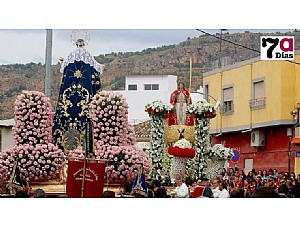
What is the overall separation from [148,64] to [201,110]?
197 cm

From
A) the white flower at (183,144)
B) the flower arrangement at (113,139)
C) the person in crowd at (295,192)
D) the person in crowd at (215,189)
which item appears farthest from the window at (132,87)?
Answer: the person in crowd at (295,192)

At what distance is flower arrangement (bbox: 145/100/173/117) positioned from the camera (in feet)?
53.3

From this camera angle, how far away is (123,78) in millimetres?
16828

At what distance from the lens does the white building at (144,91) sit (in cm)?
1633

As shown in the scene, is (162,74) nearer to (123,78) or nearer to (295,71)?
(123,78)

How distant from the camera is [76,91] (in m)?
15.3

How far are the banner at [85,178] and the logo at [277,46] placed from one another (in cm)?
327

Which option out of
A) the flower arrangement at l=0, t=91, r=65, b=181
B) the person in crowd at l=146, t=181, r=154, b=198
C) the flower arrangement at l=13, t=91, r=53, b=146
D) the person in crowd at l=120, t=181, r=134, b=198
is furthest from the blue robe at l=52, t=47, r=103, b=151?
the person in crowd at l=146, t=181, r=154, b=198

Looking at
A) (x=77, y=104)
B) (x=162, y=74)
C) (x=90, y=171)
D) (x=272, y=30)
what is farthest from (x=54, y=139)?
(x=272, y=30)

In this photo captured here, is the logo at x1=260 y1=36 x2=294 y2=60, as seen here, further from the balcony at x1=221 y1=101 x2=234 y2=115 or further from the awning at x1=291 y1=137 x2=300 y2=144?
the balcony at x1=221 y1=101 x2=234 y2=115

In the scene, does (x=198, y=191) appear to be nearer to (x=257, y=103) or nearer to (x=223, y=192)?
(x=223, y=192)

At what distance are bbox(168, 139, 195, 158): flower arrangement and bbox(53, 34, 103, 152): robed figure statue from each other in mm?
1885

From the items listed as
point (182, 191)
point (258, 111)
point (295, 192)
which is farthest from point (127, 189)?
point (258, 111)

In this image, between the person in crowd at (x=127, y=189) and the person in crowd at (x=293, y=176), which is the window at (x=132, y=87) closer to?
the person in crowd at (x=127, y=189)
